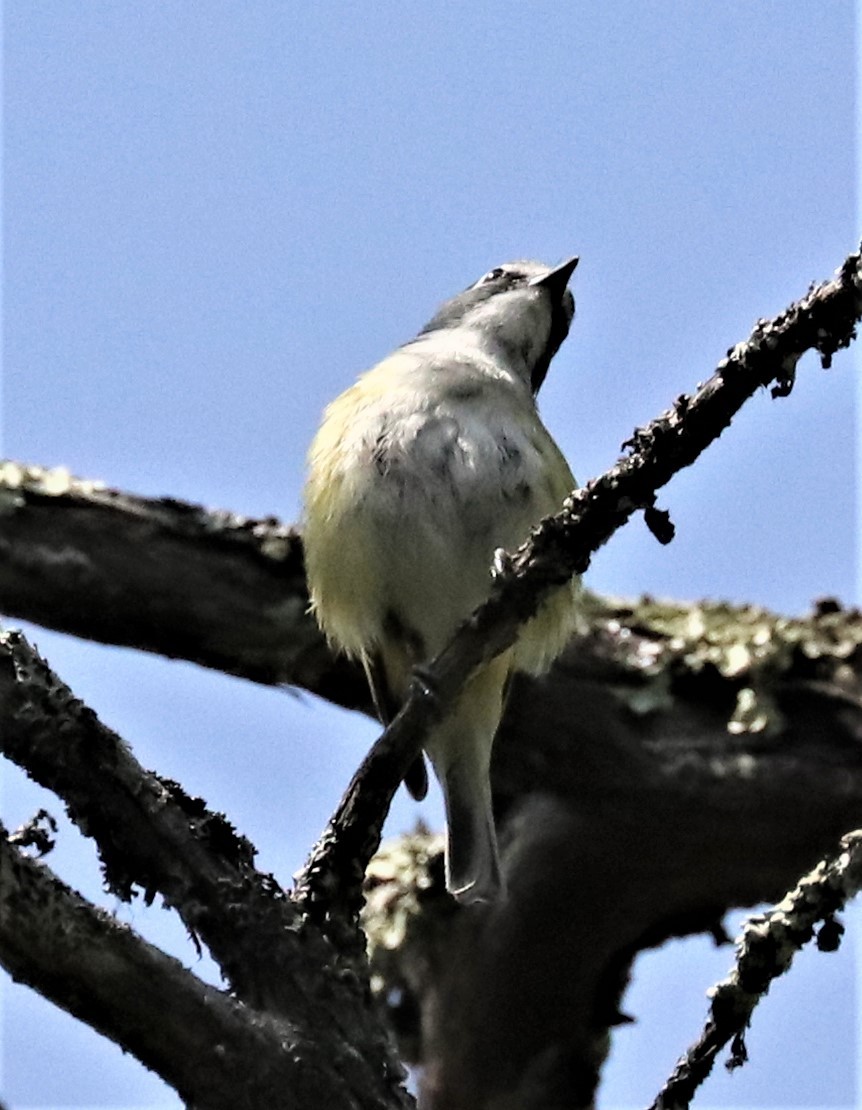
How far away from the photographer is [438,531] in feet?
15.9

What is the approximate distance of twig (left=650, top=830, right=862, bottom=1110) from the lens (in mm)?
3059

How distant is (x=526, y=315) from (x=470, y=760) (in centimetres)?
169

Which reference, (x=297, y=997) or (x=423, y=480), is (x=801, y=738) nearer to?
(x=423, y=480)

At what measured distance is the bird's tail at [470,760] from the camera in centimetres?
511

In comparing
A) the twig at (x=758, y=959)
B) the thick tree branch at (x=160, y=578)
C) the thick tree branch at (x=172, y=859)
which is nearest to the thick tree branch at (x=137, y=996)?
the thick tree branch at (x=172, y=859)

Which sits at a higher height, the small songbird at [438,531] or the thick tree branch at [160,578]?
the thick tree branch at [160,578]

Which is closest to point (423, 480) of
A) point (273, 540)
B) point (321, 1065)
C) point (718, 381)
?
point (273, 540)

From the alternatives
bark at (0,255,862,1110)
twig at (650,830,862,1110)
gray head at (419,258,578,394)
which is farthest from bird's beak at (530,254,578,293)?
twig at (650,830,862,1110)

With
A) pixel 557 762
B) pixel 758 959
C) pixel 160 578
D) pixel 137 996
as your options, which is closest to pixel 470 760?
pixel 557 762

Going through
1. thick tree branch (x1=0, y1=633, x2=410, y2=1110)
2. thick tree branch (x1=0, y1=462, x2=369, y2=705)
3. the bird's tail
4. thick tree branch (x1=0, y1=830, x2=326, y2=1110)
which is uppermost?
thick tree branch (x1=0, y1=462, x2=369, y2=705)

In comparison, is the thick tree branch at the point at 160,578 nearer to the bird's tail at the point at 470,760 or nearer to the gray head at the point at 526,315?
the bird's tail at the point at 470,760

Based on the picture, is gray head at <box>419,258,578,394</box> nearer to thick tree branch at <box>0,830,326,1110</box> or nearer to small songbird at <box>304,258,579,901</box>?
small songbird at <box>304,258,579,901</box>

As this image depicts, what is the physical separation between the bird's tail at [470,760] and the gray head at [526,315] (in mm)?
1251

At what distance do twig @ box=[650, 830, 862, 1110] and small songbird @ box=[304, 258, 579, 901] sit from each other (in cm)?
174
